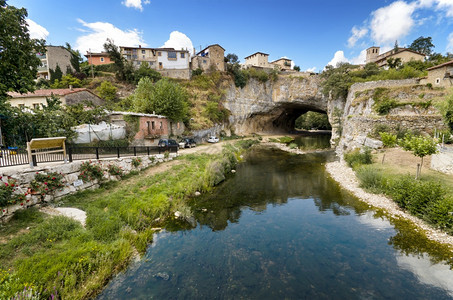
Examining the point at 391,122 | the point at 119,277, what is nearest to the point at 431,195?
the point at 119,277

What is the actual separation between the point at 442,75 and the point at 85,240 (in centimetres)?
4475

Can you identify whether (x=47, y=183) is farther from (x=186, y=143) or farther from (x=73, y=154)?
(x=186, y=143)

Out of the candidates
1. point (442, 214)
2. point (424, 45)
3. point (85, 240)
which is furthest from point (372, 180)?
point (424, 45)

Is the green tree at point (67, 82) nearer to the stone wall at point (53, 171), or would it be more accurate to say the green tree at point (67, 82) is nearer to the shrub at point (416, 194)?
the stone wall at point (53, 171)

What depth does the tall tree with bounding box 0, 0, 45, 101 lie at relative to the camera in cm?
983

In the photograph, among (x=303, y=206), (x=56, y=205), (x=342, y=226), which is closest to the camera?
(x=56, y=205)

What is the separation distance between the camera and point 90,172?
12.4 meters

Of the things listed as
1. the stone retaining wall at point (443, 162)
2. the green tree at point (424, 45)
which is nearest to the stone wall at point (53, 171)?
the stone retaining wall at point (443, 162)

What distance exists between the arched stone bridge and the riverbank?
34171mm

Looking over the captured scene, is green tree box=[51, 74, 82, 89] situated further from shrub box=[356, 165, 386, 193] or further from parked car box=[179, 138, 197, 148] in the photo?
shrub box=[356, 165, 386, 193]

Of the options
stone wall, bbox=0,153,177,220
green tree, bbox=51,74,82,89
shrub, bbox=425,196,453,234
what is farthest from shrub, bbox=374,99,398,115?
green tree, bbox=51,74,82,89

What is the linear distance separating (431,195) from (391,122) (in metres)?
17.4

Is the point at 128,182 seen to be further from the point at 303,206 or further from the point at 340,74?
the point at 340,74

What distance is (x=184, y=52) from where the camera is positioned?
52.1 meters
